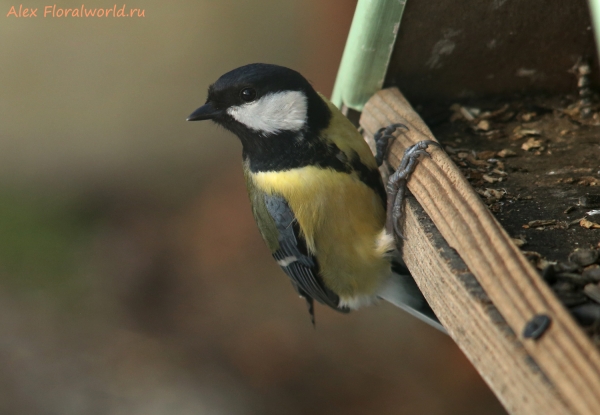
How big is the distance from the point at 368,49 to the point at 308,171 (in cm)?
40

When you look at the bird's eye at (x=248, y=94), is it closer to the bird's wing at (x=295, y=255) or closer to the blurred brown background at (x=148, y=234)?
the bird's wing at (x=295, y=255)

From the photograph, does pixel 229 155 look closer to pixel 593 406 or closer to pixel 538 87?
pixel 538 87

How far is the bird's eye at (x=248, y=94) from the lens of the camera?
1648 mm

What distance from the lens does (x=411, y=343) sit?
126 inches

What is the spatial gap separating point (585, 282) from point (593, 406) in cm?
31

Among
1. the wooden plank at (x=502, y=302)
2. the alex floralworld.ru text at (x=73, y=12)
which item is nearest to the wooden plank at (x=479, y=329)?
the wooden plank at (x=502, y=302)

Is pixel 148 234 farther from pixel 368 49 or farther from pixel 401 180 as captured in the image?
pixel 401 180

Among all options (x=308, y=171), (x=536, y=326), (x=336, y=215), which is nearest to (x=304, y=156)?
(x=308, y=171)

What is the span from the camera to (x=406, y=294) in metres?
1.89

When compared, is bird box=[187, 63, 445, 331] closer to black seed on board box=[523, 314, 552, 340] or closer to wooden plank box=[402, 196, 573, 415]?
wooden plank box=[402, 196, 573, 415]

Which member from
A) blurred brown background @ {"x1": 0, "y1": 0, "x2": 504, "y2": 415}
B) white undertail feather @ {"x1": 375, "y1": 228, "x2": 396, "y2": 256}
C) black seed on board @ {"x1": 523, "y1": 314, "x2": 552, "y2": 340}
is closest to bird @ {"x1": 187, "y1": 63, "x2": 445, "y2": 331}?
white undertail feather @ {"x1": 375, "y1": 228, "x2": 396, "y2": 256}

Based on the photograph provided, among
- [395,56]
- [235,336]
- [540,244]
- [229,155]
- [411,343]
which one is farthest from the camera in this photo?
[229,155]

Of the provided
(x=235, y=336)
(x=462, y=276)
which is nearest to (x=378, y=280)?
(x=462, y=276)

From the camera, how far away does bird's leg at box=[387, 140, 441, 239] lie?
4.54ft
